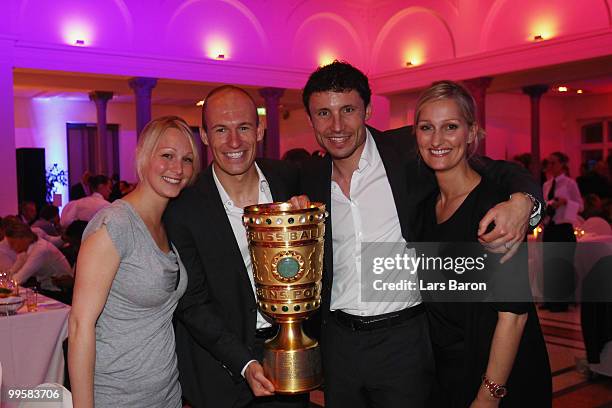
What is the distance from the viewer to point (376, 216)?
2.43 m

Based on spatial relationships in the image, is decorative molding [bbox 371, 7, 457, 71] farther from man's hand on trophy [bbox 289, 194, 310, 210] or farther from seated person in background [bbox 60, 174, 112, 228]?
man's hand on trophy [bbox 289, 194, 310, 210]

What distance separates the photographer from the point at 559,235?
7.22 meters

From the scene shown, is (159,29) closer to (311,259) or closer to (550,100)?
→ (311,259)

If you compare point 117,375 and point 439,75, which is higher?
point 439,75

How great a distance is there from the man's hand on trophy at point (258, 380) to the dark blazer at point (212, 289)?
72 millimetres

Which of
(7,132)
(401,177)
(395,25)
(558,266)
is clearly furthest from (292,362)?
(395,25)

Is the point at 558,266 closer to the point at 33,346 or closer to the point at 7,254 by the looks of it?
the point at 33,346

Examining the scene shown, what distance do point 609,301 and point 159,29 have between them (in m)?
9.28

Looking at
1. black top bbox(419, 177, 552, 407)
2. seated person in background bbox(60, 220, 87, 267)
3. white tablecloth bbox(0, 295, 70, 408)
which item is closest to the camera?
black top bbox(419, 177, 552, 407)

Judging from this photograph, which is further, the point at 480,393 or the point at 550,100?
the point at 550,100

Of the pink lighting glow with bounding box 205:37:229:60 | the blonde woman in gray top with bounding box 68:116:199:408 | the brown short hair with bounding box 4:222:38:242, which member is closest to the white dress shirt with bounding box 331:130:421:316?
the blonde woman in gray top with bounding box 68:116:199:408

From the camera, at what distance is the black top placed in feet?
6.32

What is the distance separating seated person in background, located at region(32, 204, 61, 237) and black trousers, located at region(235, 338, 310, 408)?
6710 millimetres

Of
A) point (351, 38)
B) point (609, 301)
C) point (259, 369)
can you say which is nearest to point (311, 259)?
point (259, 369)
